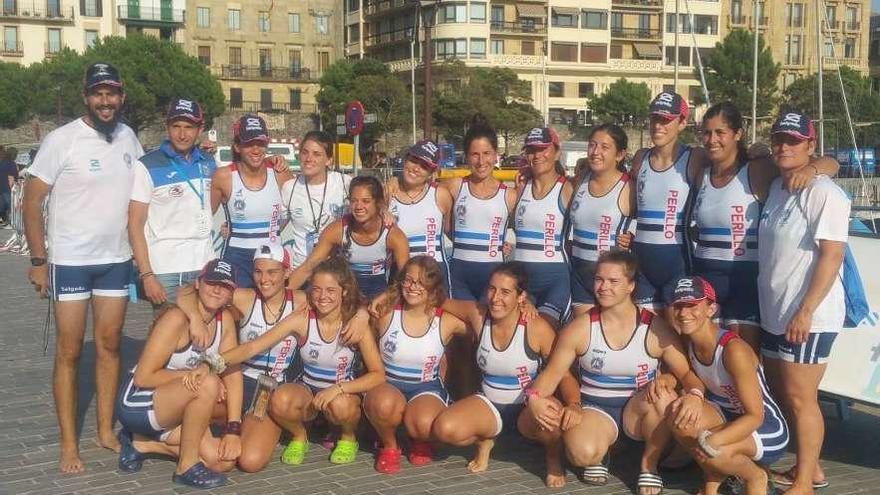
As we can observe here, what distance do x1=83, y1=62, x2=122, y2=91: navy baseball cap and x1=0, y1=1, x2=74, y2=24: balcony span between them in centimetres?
7037

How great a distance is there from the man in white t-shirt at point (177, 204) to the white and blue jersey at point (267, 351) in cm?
55

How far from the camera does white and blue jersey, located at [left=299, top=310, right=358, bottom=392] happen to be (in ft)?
18.8

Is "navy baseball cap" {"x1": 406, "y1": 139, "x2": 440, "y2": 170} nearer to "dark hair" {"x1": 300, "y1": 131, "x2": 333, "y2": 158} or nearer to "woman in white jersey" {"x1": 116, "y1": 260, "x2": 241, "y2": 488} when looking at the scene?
"dark hair" {"x1": 300, "y1": 131, "x2": 333, "y2": 158}

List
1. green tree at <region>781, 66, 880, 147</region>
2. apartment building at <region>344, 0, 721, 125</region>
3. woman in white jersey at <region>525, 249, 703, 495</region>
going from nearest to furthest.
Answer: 1. woman in white jersey at <region>525, 249, 703, 495</region>
2. green tree at <region>781, 66, 880, 147</region>
3. apartment building at <region>344, 0, 721, 125</region>

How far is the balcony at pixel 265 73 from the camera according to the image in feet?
248

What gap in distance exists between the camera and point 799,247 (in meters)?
4.87

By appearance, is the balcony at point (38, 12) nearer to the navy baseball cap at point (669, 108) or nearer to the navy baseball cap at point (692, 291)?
the navy baseball cap at point (669, 108)

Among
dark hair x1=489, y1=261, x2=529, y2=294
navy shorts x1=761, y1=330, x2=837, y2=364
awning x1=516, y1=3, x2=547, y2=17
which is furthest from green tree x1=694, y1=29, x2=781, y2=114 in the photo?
navy shorts x1=761, y1=330, x2=837, y2=364

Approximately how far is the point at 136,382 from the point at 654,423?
2885mm

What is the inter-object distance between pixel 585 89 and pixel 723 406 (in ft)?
232

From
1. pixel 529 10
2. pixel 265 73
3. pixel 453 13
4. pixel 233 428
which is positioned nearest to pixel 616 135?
pixel 233 428

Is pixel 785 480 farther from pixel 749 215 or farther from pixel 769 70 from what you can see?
pixel 769 70

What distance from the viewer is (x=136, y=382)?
532 cm

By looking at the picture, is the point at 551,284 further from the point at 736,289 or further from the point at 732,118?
the point at 732,118
